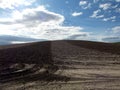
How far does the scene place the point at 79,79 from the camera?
12.2m

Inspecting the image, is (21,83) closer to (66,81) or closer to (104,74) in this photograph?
(66,81)

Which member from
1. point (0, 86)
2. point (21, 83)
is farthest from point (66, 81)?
point (0, 86)

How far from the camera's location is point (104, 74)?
529 inches

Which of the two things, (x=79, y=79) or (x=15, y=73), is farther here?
(x=15, y=73)

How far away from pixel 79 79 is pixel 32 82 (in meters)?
2.68

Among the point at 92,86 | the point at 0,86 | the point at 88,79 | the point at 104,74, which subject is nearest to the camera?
the point at 92,86

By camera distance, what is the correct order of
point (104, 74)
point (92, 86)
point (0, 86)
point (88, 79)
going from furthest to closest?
point (104, 74) < point (88, 79) < point (0, 86) < point (92, 86)

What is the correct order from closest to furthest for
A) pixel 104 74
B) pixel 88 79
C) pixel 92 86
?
1. pixel 92 86
2. pixel 88 79
3. pixel 104 74

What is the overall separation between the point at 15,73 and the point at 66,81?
13.4 ft

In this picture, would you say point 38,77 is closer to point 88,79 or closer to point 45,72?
point 45,72

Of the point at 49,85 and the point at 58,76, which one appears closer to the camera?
the point at 49,85

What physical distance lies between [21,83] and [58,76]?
241cm

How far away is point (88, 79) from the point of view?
12141 millimetres

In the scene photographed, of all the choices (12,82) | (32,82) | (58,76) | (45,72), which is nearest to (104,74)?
(58,76)
